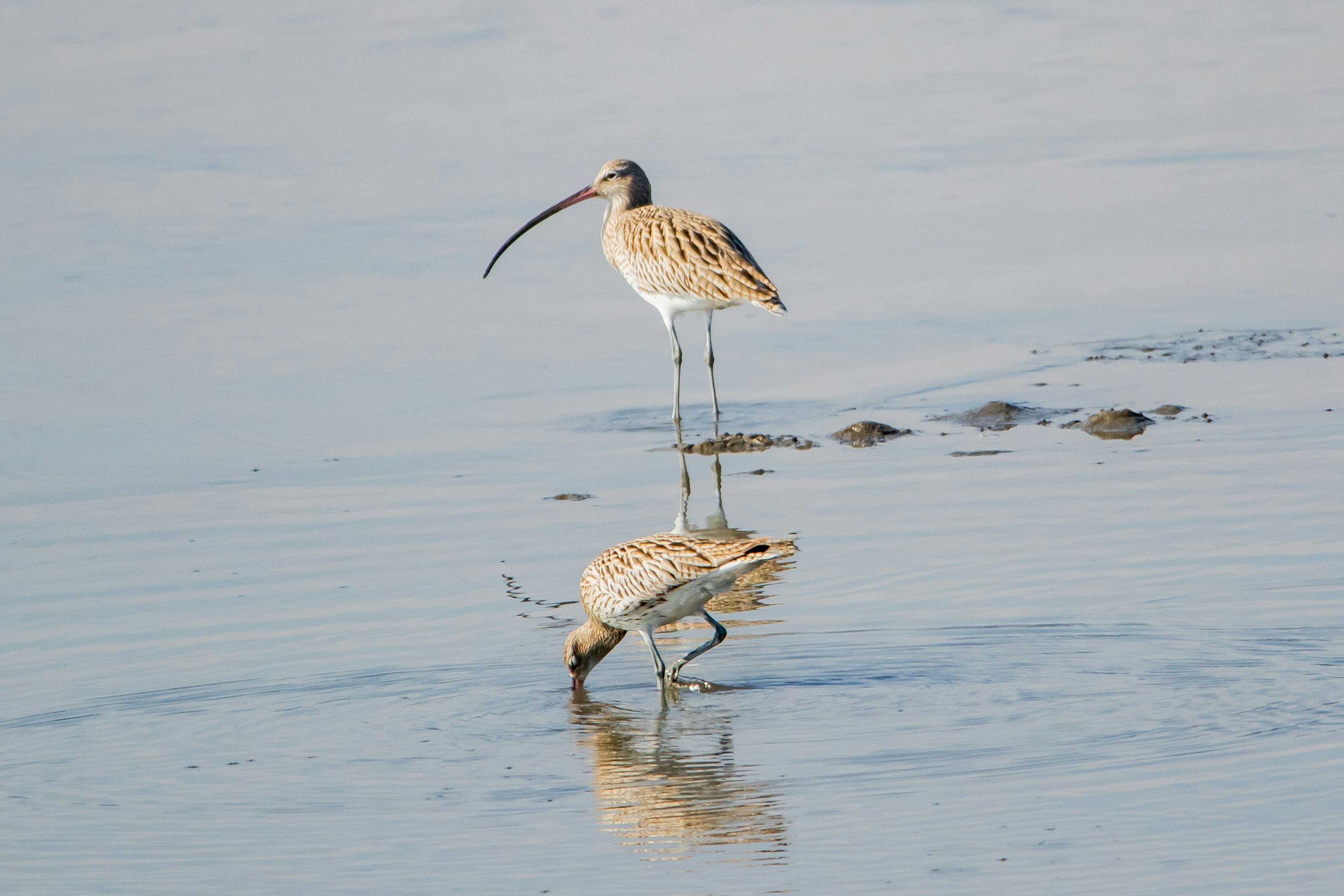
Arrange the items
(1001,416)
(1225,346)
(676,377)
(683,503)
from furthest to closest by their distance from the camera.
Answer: (1225,346), (676,377), (1001,416), (683,503)

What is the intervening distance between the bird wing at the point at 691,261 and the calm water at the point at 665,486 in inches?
26.0

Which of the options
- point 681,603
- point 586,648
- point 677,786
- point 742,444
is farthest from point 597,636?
point 742,444

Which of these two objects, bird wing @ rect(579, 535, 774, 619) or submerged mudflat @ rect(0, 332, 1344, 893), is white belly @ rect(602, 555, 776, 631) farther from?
submerged mudflat @ rect(0, 332, 1344, 893)

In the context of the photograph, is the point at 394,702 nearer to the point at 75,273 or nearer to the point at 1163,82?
the point at 75,273

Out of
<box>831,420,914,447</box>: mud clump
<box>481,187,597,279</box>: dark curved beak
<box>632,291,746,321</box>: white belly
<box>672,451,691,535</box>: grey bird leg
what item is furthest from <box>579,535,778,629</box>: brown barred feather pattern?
<box>481,187,597,279</box>: dark curved beak

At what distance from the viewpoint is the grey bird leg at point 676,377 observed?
12.4 m

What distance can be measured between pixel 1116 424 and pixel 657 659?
427 centimetres

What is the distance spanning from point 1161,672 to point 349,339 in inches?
334

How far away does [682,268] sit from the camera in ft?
43.7

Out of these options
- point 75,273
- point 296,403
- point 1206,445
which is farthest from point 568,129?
point 1206,445

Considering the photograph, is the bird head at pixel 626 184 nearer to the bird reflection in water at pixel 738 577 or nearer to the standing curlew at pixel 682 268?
the standing curlew at pixel 682 268

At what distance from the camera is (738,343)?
15156 millimetres

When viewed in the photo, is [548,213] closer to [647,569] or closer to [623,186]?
[623,186]

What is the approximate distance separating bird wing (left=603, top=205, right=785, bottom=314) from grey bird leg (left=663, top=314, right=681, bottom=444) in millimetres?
244
